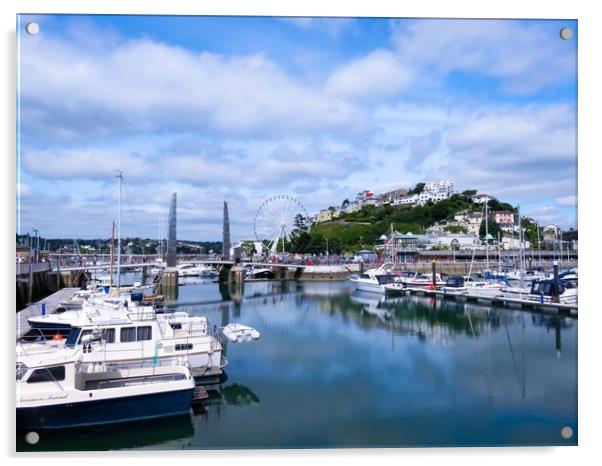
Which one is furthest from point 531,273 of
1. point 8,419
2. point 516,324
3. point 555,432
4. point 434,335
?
point 8,419

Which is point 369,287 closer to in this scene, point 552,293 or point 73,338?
point 552,293

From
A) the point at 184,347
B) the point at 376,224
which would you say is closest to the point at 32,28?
the point at 184,347

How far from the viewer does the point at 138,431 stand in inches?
209

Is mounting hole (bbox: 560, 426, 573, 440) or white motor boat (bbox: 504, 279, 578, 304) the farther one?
white motor boat (bbox: 504, 279, 578, 304)

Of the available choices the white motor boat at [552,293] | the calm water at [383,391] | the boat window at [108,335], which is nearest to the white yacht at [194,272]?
the calm water at [383,391]

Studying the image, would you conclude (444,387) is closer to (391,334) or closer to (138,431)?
(138,431)

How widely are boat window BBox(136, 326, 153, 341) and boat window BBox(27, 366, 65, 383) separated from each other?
5.18 ft

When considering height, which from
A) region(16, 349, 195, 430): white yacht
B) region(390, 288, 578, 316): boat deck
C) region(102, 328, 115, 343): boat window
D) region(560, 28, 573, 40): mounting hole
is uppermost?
region(560, 28, 573, 40): mounting hole

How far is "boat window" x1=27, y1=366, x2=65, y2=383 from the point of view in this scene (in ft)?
16.6

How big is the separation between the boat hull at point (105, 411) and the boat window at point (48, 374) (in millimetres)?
293

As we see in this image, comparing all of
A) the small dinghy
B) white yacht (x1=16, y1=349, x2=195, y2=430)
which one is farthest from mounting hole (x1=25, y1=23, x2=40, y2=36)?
the small dinghy

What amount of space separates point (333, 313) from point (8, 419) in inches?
505

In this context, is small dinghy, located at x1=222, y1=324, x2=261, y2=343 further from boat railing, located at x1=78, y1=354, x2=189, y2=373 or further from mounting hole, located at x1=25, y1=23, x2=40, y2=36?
mounting hole, located at x1=25, y1=23, x2=40, y2=36

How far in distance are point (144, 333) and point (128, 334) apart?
0.70 feet
